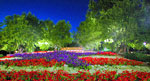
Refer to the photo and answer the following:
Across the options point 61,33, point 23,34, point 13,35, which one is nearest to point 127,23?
point 23,34

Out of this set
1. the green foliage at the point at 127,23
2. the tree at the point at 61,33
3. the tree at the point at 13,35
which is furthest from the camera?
the tree at the point at 61,33

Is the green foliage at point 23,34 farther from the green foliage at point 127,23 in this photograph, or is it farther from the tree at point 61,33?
the green foliage at point 127,23

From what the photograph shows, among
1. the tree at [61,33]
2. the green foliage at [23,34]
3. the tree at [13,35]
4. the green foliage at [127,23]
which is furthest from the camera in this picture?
the tree at [61,33]

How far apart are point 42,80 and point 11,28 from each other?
21.1 meters

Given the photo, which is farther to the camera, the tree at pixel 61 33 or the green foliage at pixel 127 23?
the tree at pixel 61 33

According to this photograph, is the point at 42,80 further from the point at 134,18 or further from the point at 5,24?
the point at 5,24

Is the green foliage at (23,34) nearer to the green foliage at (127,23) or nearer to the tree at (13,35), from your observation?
the tree at (13,35)

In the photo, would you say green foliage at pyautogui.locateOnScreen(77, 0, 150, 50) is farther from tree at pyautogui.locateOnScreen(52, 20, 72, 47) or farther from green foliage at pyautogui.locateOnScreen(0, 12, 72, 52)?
green foliage at pyautogui.locateOnScreen(0, 12, 72, 52)

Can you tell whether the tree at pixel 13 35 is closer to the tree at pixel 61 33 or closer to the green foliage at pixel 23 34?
the green foliage at pixel 23 34

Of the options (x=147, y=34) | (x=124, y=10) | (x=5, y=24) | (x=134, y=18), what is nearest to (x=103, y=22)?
(x=124, y=10)

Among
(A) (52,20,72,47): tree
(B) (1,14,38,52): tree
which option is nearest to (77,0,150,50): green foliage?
(A) (52,20,72,47): tree

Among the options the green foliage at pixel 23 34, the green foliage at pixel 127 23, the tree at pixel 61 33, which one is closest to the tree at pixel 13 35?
the green foliage at pixel 23 34

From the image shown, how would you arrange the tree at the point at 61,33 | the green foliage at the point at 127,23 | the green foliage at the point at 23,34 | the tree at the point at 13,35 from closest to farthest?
the green foliage at the point at 127,23
the tree at the point at 13,35
the green foliage at the point at 23,34
the tree at the point at 61,33

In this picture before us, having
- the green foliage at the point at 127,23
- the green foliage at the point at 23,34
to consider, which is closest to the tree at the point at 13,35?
the green foliage at the point at 23,34
